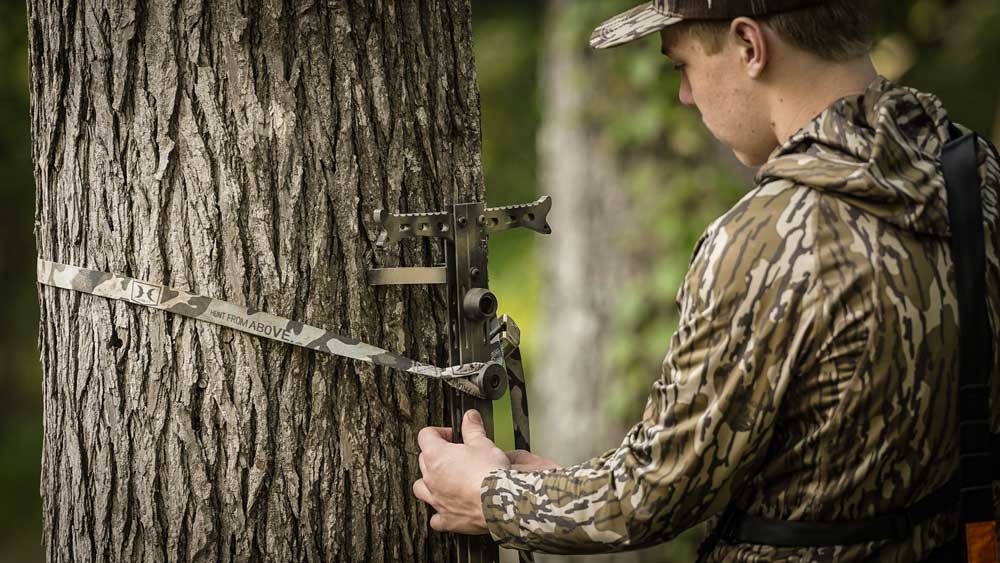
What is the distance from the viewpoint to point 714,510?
1.74 m

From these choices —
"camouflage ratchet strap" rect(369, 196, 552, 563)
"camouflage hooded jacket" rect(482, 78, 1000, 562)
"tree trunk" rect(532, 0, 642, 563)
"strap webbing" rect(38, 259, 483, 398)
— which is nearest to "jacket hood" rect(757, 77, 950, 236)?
"camouflage hooded jacket" rect(482, 78, 1000, 562)

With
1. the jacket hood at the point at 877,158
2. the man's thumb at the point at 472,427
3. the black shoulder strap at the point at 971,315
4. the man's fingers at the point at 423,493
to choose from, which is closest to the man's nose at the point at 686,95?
the jacket hood at the point at 877,158

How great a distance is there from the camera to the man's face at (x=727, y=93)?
1.86 meters

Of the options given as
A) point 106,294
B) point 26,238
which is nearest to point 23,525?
point 26,238

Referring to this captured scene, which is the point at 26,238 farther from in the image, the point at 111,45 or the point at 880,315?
the point at 880,315

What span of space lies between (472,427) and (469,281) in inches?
12.0

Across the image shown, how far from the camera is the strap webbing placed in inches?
80.1

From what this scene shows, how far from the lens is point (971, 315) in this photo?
1.67 metres

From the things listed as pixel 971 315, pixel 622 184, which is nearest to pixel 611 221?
pixel 622 184

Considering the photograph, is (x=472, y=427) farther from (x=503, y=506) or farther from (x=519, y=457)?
(x=503, y=506)

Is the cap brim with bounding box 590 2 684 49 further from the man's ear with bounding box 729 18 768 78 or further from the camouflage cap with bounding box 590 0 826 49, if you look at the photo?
the man's ear with bounding box 729 18 768 78

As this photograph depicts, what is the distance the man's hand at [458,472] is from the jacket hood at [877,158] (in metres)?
0.74

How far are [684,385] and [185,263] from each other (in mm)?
1020

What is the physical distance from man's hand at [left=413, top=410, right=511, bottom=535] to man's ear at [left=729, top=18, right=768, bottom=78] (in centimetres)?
86
